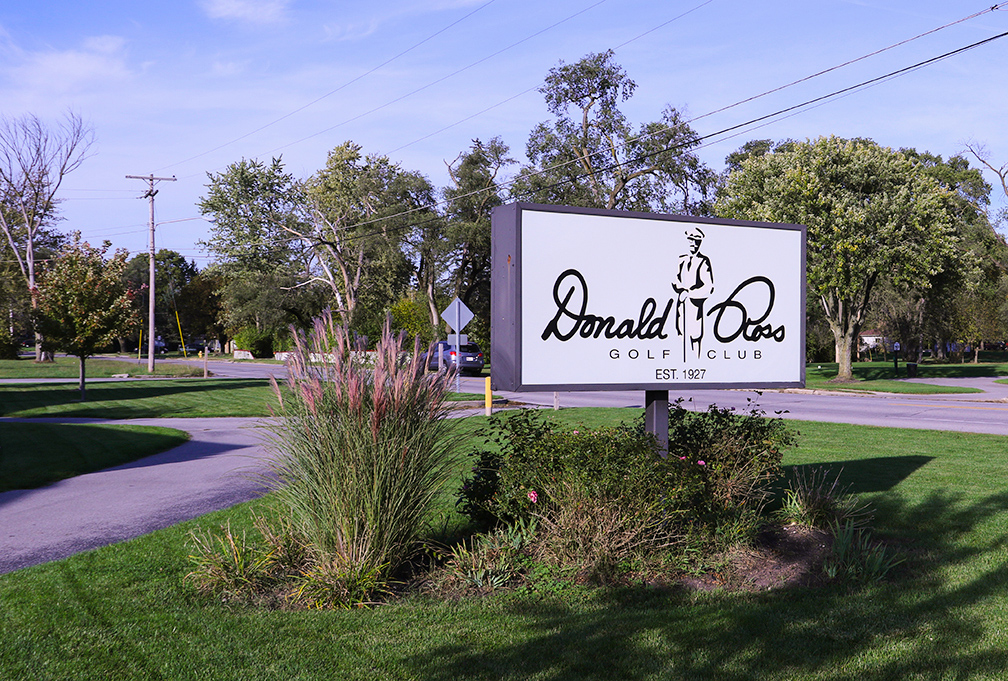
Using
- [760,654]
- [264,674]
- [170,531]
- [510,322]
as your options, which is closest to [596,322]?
[510,322]

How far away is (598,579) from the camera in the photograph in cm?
572

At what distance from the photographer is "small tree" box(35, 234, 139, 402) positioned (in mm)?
23781

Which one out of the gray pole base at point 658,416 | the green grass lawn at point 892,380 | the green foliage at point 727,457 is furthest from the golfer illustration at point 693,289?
the green grass lawn at point 892,380

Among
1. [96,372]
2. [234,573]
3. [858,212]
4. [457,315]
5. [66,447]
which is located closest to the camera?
[234,573]

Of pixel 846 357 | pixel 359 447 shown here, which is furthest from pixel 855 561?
pixel 846 357

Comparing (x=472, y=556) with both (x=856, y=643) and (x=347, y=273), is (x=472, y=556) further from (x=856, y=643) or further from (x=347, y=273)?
(x=347, y=273)

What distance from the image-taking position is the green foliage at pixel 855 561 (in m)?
5.88

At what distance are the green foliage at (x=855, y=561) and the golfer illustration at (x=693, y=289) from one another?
2.07 m

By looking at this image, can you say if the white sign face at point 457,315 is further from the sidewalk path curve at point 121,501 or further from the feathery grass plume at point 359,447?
the feathery grass plume at point 359,447

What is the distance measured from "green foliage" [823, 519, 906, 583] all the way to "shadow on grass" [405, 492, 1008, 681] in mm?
143

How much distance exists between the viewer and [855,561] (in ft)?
19.7

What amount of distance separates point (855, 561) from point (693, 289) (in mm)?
2728

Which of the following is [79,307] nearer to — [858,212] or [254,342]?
[858,212]

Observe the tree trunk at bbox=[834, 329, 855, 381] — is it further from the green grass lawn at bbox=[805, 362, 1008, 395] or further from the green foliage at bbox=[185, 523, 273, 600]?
the green foliage at bbox=[185, 523, 273, 600]
